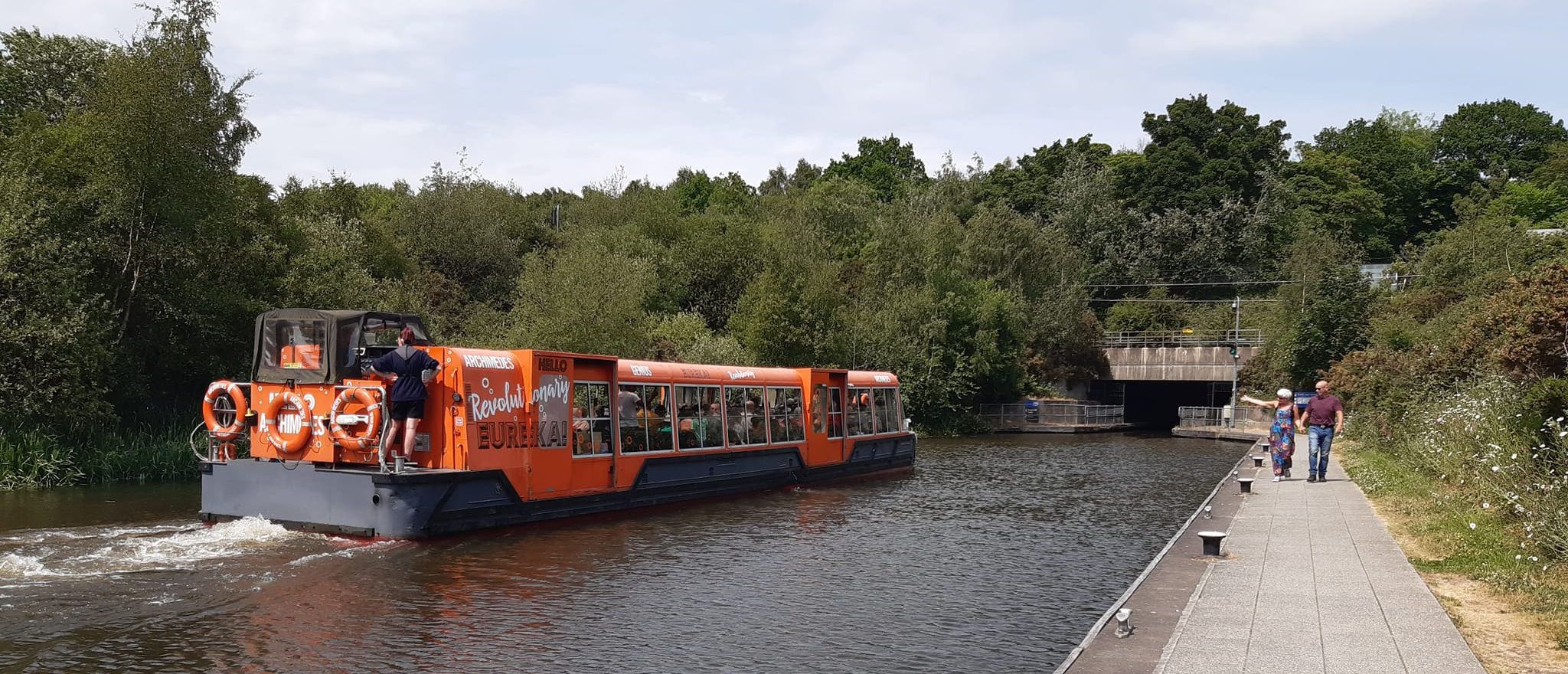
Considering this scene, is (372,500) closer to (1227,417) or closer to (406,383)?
(406,383)

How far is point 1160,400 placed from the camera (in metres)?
69.2

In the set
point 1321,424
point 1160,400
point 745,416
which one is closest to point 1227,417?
point 1160,400

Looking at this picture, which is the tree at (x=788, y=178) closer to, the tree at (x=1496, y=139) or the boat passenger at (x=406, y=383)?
the tree at (x=1496, y=139)

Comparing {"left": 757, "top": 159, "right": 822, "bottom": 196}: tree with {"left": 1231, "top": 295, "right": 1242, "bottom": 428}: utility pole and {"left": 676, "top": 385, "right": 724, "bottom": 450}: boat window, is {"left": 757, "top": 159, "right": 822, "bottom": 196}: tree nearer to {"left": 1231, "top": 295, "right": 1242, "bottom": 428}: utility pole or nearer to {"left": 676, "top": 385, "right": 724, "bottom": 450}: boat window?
{"left": 1231, "top": 295, "right": 1242, "bottom": 428}: utility pole

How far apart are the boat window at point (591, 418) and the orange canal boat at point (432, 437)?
22 mm

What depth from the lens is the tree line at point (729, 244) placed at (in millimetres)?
25734

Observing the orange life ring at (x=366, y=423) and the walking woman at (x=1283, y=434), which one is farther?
the walking woman at (x=1283, y=434)

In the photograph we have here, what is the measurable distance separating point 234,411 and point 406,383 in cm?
311

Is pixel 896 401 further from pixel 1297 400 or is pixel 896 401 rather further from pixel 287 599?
pixel 1297 400

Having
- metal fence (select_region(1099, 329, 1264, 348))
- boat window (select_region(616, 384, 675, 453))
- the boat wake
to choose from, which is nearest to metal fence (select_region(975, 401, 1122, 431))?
metal fence (select_region(1099, 329, 1264, 348))

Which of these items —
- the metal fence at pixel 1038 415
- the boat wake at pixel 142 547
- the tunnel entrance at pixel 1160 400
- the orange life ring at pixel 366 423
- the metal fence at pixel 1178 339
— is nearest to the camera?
the boat wake at pixel 142 547

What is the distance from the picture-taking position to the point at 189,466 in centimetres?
2486

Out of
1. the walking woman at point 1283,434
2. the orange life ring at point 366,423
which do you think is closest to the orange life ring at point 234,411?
the orange life ring at point 366,423

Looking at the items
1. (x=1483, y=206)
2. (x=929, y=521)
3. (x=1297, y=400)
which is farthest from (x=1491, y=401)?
(x=1483, y=206)
